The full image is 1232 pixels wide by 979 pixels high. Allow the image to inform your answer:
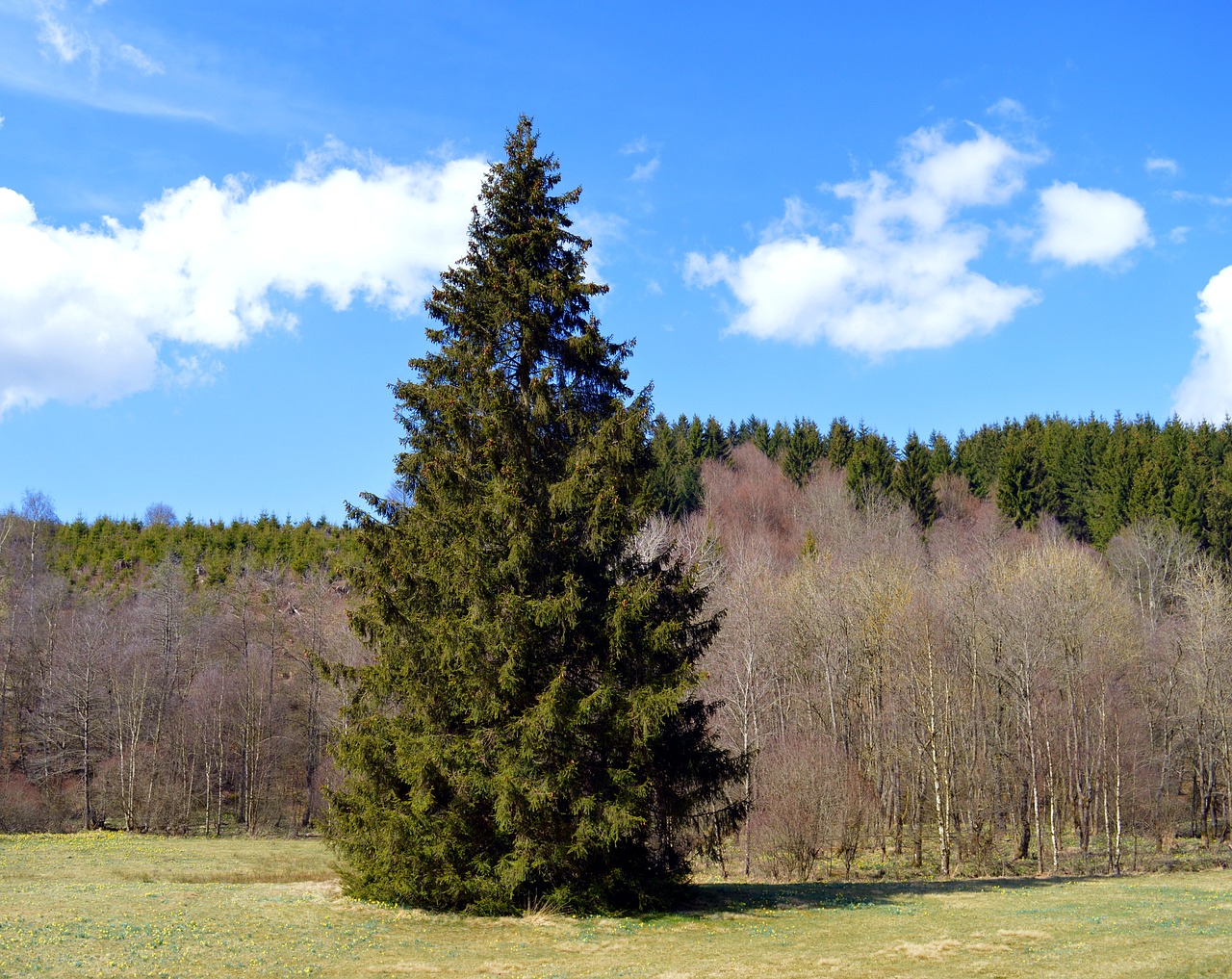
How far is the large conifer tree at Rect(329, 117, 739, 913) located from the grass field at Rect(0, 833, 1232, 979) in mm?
1125

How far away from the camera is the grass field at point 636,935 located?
1343 cm

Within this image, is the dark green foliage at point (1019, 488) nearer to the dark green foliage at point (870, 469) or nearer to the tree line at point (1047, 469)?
the tree line at point (1047, 469)

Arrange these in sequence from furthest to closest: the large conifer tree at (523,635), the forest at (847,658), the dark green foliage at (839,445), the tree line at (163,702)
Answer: the dark green foliage at (839,445)
the tree line at (163,702)
the forest at (847,658)
the large conifer tree at (523,635)

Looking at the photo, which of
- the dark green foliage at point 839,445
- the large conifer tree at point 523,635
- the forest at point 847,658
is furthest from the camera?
the dark green foliage at point 839,445

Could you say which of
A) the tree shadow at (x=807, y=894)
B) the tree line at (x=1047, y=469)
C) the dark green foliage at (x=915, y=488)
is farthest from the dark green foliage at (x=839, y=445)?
the tree shadow at (x=807, y=894)

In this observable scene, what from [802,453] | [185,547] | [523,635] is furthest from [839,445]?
[523,635]

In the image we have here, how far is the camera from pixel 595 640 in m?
18.7

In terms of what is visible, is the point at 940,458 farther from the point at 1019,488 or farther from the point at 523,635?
the point at 523,635

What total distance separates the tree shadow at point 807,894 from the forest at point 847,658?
109 inches

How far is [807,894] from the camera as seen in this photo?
2127cm

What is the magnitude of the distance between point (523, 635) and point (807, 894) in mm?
9826

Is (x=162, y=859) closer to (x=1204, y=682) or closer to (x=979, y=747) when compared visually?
(x=979, y=747)

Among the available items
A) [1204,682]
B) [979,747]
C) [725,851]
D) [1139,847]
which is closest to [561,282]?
[725,851]

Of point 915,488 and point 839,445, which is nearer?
point 915,488
